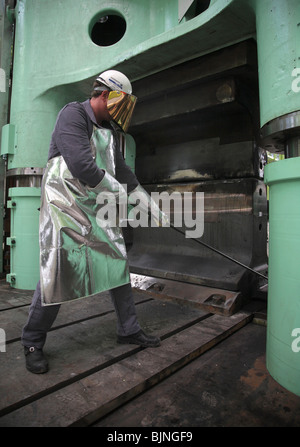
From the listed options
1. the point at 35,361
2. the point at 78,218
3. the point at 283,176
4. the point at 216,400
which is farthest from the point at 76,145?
the point at 216,400

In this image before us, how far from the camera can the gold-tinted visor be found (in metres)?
1.54

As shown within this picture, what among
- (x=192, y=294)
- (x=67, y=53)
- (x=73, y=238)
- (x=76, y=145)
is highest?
(x=67, y=53)

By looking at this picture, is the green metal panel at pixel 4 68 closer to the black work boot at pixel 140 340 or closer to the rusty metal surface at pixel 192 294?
the rusty metal surface at pixel 192 294

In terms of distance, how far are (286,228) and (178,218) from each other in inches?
67.4

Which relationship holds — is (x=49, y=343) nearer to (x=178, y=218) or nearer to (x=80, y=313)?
(x=80, y=313)

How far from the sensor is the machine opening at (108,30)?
2855 mm

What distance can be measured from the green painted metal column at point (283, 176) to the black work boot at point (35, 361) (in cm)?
106

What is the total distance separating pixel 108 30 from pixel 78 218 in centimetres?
240

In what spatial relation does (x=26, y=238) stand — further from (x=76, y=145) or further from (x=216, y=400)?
(x=216, y=400)

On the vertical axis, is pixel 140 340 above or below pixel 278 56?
below

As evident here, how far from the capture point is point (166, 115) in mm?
2727

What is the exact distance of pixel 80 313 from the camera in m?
2.11

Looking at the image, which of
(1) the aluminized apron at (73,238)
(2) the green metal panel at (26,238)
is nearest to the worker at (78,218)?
(1) the aluminized apron at (73,238)
